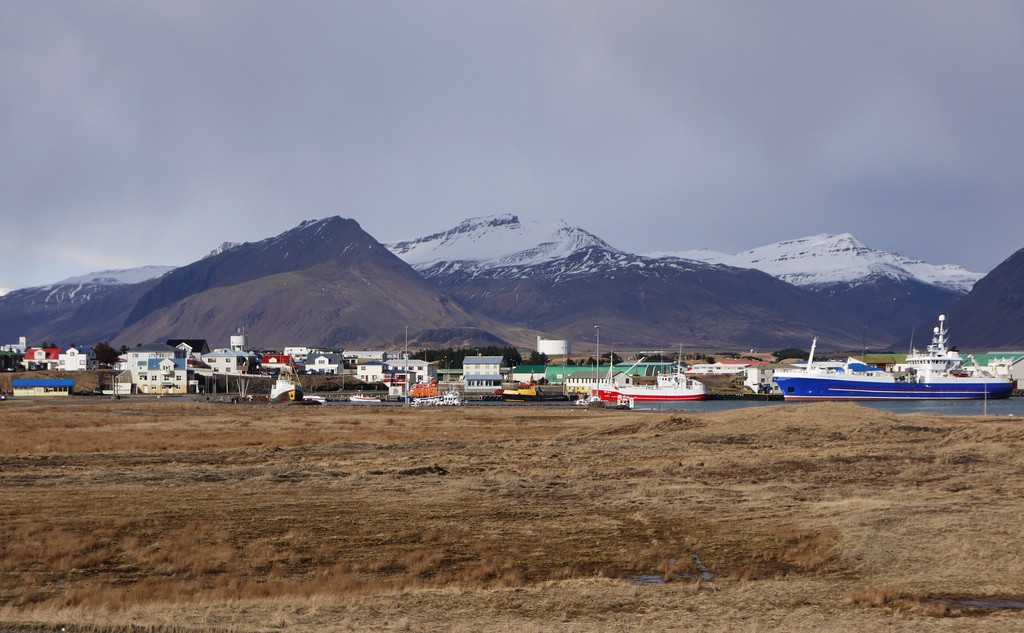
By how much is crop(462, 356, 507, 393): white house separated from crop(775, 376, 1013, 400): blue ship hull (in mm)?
46722

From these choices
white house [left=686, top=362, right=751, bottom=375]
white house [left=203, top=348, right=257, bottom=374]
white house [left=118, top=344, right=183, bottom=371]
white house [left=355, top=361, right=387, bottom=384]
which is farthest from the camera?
white house [left=686, top=362, right=751, bottom=375]

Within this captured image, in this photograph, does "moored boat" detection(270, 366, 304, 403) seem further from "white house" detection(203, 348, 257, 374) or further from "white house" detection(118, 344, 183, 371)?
"white house" detection(203, 348, 257, 374)

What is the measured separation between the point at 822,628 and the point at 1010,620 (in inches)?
113

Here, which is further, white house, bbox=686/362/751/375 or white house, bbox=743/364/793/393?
white house, bbox=686/362/751/375

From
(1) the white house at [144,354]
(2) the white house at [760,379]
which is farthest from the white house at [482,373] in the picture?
(1) the white house at [144,354]

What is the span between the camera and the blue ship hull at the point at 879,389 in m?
120

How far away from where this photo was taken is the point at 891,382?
124 meters

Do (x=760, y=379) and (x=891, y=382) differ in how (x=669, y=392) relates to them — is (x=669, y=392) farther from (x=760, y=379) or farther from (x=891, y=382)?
(x=760, y=379)

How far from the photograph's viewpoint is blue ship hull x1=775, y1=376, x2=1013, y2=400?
119625 millimetres

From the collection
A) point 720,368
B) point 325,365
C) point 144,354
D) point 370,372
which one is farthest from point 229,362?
point 720,368

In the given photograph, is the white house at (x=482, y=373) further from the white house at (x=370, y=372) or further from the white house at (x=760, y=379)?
the white house at (x=760, y=379)

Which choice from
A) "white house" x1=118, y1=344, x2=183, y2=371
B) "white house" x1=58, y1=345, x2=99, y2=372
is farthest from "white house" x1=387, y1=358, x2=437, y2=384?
"white house" x1=58, y1=345, x2=99, y2=372

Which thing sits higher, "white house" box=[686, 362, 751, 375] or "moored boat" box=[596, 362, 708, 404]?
"white house" box=[686, 362, 751, 375]

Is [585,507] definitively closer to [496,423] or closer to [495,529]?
[495,529]
